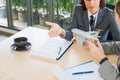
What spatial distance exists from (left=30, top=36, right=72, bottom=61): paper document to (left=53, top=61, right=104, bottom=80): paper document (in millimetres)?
175

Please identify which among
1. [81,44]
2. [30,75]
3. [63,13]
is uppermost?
[63,13]

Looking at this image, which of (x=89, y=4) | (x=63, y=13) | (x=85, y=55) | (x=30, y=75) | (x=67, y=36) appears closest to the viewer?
(x=30, y=75)

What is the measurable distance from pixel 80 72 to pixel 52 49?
361 millimetres

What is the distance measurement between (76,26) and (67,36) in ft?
1.04

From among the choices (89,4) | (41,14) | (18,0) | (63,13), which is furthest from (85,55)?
(18,0)

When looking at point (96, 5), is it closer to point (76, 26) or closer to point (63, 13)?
point (76, 26)

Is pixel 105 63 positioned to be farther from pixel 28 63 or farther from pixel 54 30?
pixel 54 30

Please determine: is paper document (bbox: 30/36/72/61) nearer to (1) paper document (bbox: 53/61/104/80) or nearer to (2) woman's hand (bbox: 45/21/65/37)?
(2) woman's hand (bbox: 45/21/65/37)

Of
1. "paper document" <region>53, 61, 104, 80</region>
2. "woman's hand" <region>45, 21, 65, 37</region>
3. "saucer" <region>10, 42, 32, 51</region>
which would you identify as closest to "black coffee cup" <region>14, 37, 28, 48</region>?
"saucer" <region>10, 42, 32, 51</region>

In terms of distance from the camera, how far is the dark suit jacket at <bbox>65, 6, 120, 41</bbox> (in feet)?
6.65

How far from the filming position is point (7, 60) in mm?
1560

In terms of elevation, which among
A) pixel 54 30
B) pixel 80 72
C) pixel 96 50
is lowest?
pixel 80 72

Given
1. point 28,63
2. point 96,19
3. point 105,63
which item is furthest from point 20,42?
point 96,19

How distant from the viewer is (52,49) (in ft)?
5.44
